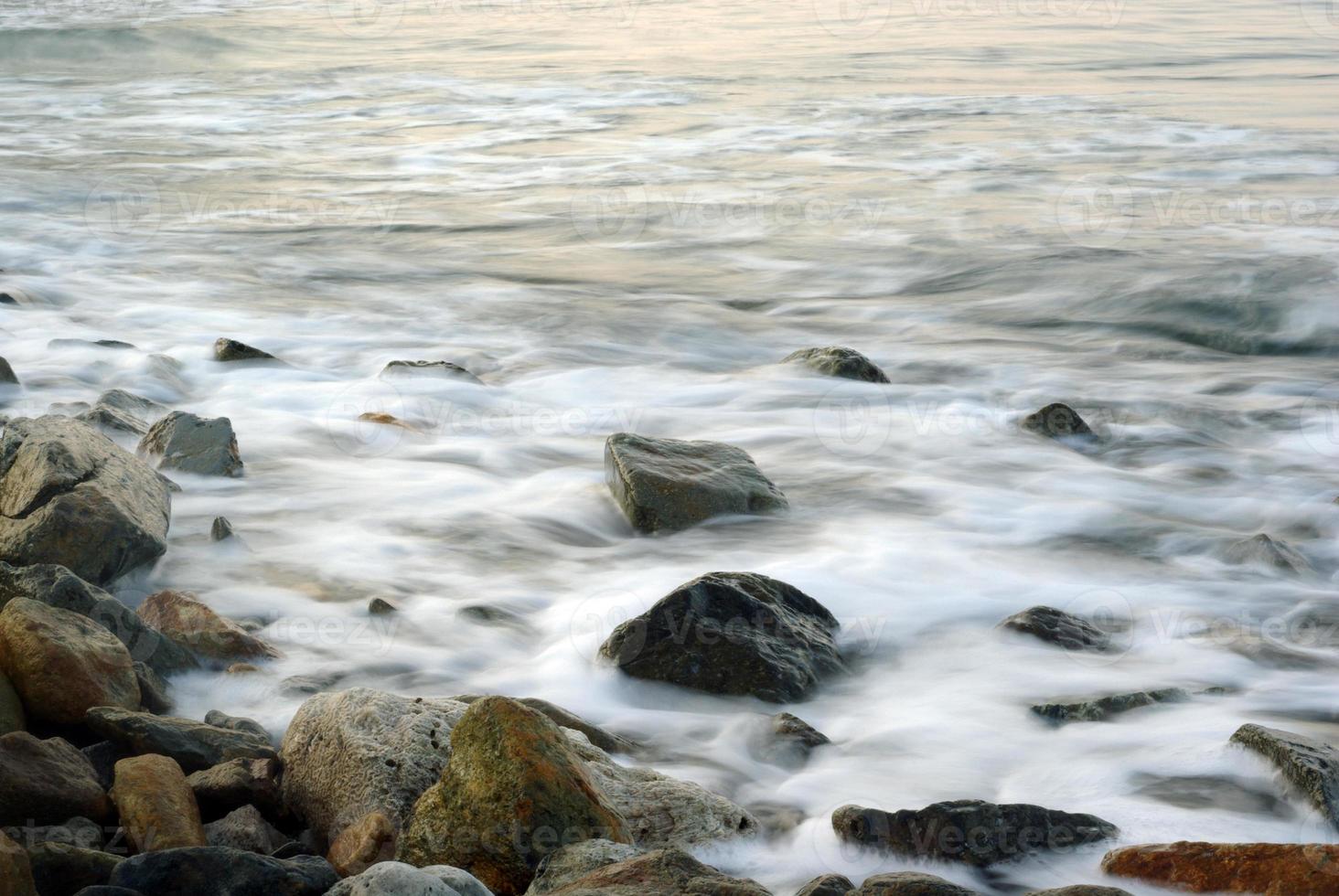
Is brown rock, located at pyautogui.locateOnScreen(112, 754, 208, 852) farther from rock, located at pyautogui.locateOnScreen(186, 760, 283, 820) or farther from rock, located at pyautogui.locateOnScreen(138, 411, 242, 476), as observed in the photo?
rock, located at pyautogui.locateOnScreen(138, 411, 242, 476)

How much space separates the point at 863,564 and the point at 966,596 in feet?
1.15

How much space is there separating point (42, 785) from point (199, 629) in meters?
0.88

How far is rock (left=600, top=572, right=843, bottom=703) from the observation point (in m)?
3.05

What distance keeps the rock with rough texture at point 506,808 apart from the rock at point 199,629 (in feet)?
3.44

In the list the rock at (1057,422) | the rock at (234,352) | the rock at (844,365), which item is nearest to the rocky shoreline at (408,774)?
the rock at (1057,422)

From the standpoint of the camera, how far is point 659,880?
6.57 feet

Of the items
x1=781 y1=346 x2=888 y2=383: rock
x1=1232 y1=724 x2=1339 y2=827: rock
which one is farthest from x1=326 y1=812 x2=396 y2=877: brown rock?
x1=781 y1=346 x2=888 y2=383: rock

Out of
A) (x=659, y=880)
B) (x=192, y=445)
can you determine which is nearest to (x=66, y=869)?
(x=659, y=880)

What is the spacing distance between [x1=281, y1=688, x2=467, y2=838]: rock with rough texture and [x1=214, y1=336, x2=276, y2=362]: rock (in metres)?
3.66

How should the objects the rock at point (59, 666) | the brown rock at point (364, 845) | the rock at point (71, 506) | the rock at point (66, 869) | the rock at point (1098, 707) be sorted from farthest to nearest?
the rock at point (71, 506) < the rock at point (1098, 707) < the rock at point (59, 666) < the brown rock at point (364, 845) < the rock at point (66, 869)

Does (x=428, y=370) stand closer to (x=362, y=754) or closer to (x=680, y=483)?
(x=680, y=483)

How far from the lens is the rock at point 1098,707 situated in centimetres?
292

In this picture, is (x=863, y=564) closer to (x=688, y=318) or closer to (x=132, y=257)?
(x=688, y=318)

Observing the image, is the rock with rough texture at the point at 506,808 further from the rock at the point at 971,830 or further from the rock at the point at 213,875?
the rock at the point at 971,830
